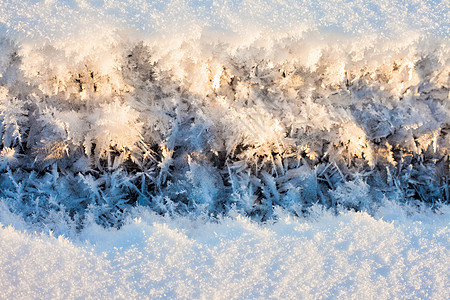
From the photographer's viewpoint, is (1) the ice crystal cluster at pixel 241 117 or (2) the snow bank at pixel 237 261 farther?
(1) the ice crystal cluster at pixel 241 117

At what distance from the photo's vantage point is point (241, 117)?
1.70 meters

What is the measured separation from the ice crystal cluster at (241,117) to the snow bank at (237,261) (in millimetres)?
207

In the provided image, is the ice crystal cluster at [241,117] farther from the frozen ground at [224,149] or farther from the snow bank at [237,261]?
the snow bank at [237,261]

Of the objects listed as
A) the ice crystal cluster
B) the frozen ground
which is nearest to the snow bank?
the frozen ground

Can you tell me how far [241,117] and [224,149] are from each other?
7.3 inches

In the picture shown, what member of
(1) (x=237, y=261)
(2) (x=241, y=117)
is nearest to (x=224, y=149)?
(2) (x=241, y=117)

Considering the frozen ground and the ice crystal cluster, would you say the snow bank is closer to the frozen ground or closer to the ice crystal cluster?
the frozen ground

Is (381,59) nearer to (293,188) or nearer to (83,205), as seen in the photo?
(293,188)

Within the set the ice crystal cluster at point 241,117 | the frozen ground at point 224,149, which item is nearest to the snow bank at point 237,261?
the frozen ground at point 224,149

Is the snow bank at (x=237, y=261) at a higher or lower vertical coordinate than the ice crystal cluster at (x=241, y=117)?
lower

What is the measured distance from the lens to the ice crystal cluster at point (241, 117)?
5.02 ft

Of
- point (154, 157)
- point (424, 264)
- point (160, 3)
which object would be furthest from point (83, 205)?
point (424, 264)

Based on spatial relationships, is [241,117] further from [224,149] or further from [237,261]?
[237,261]

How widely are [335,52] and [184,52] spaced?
67cm
